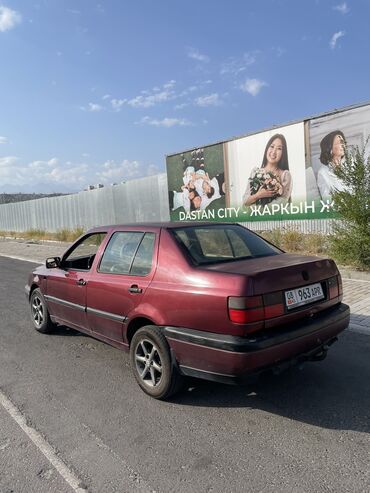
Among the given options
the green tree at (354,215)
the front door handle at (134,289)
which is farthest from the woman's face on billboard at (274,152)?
the front door handle at (134,289)

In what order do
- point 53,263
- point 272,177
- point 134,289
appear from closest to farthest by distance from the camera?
point 134,289 < point 53,263 < point 272,177

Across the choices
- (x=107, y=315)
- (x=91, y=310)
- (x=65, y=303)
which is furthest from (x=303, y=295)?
(x=65, y=303)

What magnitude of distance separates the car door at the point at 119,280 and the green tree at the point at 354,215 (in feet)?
22.1

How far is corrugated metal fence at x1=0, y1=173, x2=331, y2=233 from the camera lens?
17016 mm

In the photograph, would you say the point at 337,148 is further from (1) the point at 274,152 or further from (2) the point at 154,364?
(2) the point at 154,364

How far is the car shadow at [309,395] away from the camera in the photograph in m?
3.51

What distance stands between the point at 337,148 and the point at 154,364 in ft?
38.9

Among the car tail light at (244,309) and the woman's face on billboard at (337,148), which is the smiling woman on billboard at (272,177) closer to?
the woman's face on billboard at (337,148)

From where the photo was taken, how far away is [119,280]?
4422 mm

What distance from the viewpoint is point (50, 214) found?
3180 cm

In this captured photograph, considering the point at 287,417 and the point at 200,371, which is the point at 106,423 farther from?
the point at 287,417

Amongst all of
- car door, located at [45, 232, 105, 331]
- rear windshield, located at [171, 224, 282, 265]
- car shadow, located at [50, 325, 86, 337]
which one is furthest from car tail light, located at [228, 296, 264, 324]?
car shadow, located at [50, 325, 86, 337]

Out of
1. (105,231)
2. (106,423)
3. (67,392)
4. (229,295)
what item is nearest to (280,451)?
(229,295)

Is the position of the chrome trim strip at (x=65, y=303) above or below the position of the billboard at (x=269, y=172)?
below
